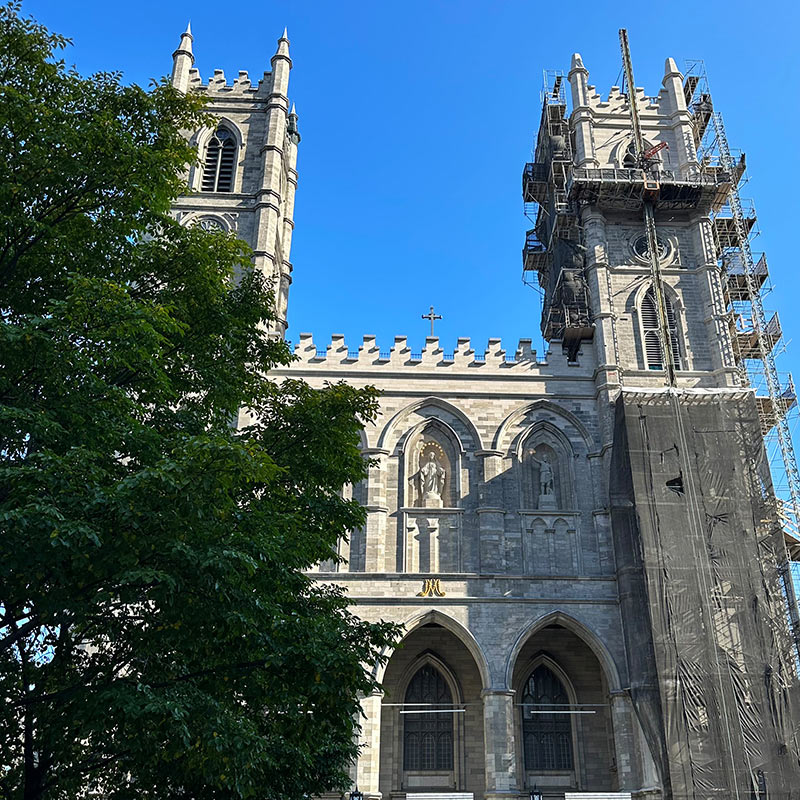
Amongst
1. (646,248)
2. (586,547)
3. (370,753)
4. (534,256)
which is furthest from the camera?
(534,256)

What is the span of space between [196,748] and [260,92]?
94.1ft

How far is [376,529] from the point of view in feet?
74.4

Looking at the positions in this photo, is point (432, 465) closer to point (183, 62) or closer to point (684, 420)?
point (684, 420)

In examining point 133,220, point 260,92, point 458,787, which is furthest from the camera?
point 260,92

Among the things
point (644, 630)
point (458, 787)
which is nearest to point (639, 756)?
point (644, 630)

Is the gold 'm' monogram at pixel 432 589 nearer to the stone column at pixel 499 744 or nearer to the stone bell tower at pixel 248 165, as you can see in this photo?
the stone column at pixel 499 744

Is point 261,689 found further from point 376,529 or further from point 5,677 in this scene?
point 376,529

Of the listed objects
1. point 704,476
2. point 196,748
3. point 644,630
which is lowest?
point 196,748

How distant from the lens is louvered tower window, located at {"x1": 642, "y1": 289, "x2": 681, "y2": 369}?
84.5ft

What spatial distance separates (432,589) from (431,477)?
331 centimetres

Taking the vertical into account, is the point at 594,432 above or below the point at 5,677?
above

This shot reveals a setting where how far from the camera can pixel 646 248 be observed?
27.7 metres

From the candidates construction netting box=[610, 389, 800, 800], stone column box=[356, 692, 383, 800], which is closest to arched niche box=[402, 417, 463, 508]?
construction netting box=[610, 389, 800, 800]

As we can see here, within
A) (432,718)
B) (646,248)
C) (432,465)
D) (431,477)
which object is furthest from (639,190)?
(432,718)
